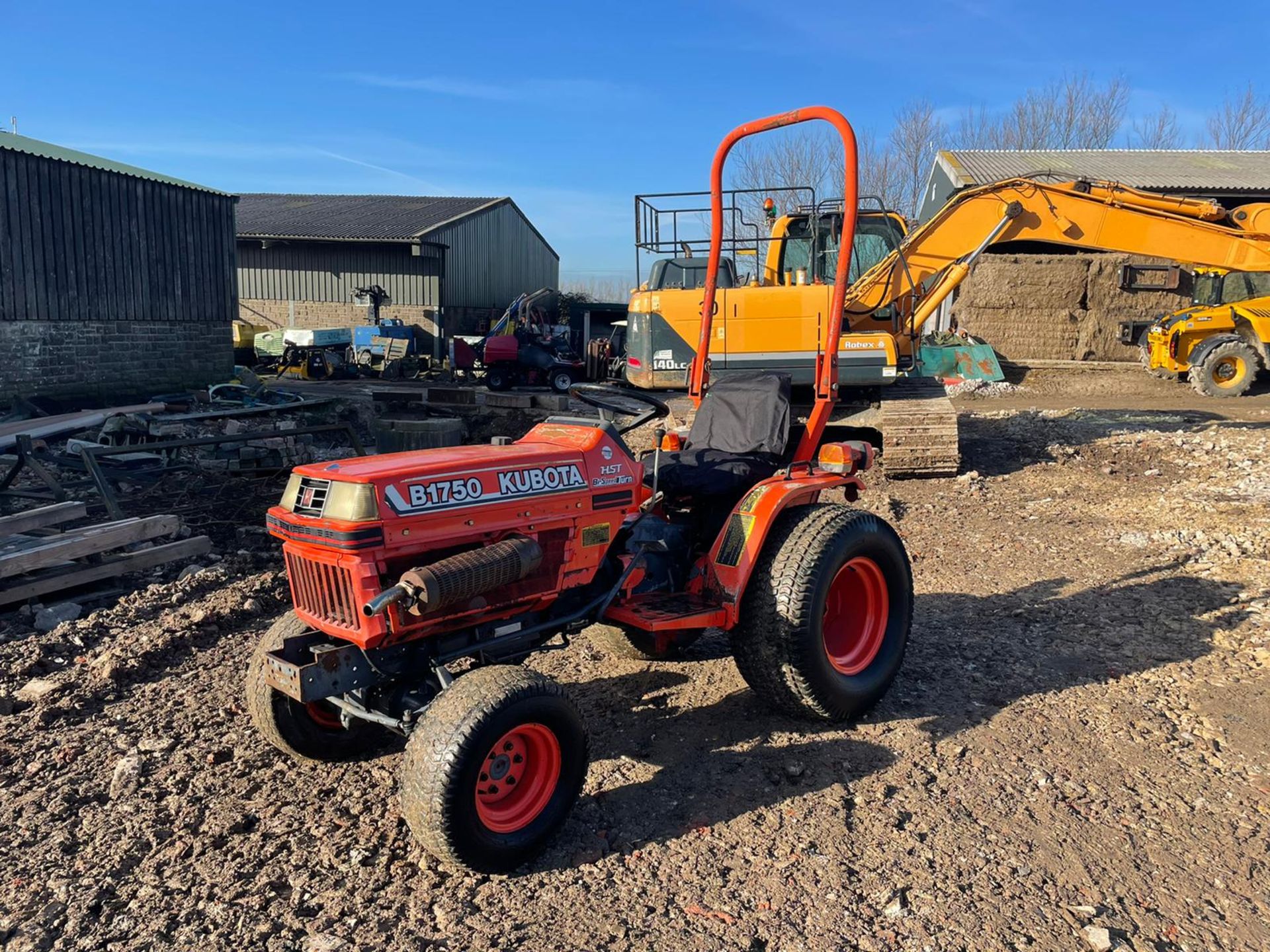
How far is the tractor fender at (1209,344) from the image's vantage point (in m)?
15.3

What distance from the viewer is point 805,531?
13.3ft

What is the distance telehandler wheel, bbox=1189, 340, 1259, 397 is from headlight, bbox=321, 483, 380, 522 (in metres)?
16.1

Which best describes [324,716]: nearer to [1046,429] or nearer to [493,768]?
[493,768]

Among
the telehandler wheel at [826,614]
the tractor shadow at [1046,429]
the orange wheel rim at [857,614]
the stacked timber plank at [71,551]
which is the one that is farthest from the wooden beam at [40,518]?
the tractor shadow at [1046,429]

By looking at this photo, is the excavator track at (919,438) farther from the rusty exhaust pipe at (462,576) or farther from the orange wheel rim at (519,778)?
the orange wheel rim at (519,778)

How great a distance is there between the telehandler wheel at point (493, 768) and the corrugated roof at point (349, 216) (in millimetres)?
25516

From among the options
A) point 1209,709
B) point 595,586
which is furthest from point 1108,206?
point 595,586

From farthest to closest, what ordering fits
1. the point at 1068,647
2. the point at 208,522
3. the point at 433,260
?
the point at 433,260 → the point at 208,522 → the point at 1068,647

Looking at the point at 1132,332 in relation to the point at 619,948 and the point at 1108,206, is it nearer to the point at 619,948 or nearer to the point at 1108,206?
the point at 1108,206

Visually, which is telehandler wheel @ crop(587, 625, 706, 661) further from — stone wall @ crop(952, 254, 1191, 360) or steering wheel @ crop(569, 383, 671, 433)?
stone wall @ crop(952, 254, 1191, 360)

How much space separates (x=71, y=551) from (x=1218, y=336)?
651 inches

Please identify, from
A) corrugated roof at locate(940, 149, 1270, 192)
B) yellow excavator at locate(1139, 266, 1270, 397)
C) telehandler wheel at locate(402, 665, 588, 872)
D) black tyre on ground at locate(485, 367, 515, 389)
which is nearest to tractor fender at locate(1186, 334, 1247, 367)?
yellow excavator at locate(1139, 266, 1270, 397)

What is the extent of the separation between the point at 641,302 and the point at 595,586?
568cm

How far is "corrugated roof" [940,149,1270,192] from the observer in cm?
2092
